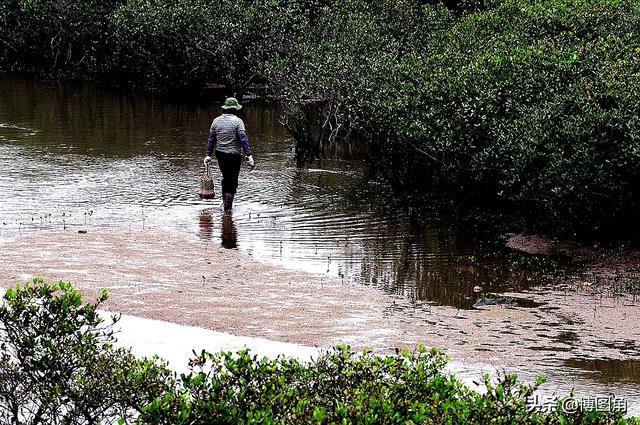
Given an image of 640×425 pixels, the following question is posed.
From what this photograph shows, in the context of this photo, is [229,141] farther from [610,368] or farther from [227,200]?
[610,368]

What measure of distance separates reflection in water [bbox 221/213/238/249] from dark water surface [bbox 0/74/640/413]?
0.05 feet

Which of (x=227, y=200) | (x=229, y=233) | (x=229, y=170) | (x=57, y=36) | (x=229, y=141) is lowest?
(x=229, y=233)

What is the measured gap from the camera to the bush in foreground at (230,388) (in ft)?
17.2

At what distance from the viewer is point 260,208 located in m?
16.8

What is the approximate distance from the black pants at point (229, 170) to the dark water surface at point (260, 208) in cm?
43

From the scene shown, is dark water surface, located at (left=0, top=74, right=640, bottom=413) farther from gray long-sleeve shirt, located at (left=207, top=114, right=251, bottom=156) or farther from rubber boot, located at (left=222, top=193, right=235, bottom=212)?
gray long-sleeve shirt, located at (left=207, top=114, right=251, bottom=156)

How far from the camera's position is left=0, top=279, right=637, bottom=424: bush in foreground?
17.2ft

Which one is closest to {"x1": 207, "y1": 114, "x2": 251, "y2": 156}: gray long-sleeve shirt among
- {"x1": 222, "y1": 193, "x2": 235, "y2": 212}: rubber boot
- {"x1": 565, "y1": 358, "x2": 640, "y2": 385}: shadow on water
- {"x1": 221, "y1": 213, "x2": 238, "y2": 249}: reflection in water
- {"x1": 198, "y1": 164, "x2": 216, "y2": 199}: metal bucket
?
{"x1": 198, "y1": 164, "x2": 216, "y2": 199}: metal bucket

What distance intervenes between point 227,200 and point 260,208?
0.79 metres

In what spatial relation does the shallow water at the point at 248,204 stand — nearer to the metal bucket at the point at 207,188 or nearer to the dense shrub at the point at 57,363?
the metal bucket at the point at 207,188

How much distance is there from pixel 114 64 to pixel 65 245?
2795cm

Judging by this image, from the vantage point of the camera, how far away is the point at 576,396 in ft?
27.1

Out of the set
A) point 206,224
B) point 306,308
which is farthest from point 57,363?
point 206,224

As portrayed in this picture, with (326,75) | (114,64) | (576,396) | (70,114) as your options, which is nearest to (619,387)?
(576,396)
